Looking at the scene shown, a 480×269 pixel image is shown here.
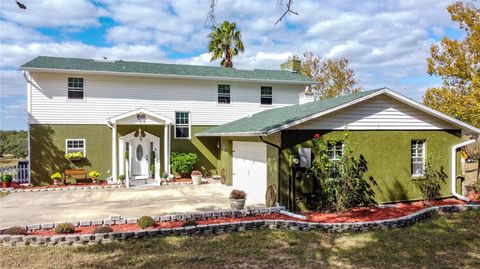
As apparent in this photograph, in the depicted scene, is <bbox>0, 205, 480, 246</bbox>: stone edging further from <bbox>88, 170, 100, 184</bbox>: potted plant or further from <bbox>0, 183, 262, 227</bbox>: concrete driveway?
<bbox>88, 170, 100, 184</bbox>: potted plant

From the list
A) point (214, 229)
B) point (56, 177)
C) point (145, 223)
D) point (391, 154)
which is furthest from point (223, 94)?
point (145, 223)

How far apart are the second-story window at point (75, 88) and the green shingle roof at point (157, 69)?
68 cm

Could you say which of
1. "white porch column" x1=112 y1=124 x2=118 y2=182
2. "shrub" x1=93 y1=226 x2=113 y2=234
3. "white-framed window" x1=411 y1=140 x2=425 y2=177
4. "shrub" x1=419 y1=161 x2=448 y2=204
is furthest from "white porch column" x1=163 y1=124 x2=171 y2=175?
"shrub" x1=419 y1=161 x2=448 y2=204

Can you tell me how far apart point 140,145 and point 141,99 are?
2.50 metres

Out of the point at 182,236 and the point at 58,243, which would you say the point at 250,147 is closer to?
the point at 182,236

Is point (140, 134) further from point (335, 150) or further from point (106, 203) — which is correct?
point (335, 150)

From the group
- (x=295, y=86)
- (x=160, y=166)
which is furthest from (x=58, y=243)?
(x=295, y=86)

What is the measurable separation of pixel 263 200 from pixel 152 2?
7845 mm

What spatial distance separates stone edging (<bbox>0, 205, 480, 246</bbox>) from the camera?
25.3 ft

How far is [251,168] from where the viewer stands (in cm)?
1352

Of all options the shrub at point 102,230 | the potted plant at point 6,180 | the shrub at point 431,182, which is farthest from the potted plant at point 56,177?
the shrub at point 431,182

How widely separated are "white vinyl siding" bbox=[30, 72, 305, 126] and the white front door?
6.31ft

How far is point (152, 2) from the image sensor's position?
22.4 feet

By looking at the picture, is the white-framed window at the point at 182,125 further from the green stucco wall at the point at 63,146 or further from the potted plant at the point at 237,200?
the potted plant at the point at 237,200
